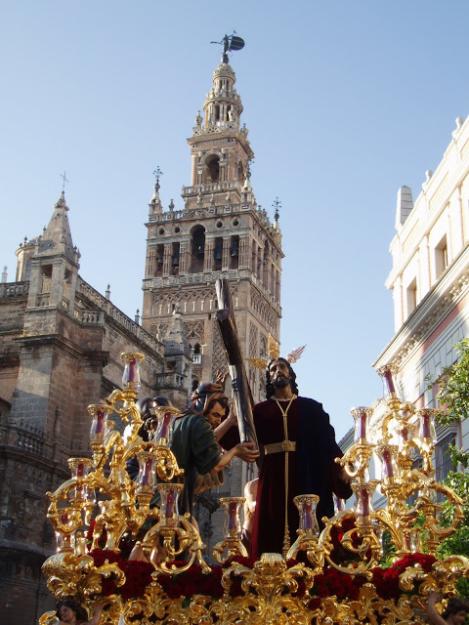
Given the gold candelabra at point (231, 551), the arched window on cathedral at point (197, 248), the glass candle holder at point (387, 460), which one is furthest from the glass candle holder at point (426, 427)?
the arched window on cathedral at point (197, 248)

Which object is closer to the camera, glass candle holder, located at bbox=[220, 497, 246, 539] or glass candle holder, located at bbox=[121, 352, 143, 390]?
glass candle holder, located at bbox=[220, 497, 246, 539]

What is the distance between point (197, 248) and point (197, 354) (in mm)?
7706

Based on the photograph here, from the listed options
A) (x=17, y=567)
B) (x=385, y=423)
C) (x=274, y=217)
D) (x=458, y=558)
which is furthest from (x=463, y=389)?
(x=274, y=217)

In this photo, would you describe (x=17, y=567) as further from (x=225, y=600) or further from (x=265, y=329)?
(x=265, y=329)

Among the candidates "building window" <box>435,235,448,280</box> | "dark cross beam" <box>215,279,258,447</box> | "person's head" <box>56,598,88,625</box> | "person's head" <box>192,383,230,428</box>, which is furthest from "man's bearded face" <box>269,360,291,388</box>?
"building window" <box>435,235,448,280</box>

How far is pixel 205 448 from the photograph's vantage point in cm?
643

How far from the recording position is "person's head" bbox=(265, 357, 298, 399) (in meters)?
6.98

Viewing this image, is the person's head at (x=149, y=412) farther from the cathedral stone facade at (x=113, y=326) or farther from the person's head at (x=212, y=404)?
the cathedral stone facade at (x=113, y=326)

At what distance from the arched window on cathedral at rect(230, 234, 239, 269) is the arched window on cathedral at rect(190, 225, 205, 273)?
1987 millimetres

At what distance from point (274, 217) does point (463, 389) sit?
45.5 m

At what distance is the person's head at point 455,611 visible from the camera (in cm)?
513

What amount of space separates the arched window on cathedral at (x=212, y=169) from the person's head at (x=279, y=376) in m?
48.8

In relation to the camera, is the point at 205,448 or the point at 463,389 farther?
the point at 463,389

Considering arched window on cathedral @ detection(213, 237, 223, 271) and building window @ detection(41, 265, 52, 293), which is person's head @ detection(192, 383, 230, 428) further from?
arched window on cathedral @ detection(213, 237, 223, 271)
